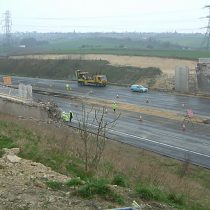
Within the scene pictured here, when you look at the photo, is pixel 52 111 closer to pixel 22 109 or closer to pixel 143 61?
pixel 22 109

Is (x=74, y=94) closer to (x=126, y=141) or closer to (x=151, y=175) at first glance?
(x=126, y=141)

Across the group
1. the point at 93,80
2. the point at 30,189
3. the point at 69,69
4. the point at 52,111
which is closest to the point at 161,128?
the point at 52,111

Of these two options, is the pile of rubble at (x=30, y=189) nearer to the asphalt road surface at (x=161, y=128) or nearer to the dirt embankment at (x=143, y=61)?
the asphalt road surface at (x=161, y=128)

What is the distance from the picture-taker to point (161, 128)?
41.4 m

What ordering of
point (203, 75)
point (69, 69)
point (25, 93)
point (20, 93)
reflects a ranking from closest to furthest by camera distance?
point (25, 93), point (20, 93), point (203, 75), point (69, 69)

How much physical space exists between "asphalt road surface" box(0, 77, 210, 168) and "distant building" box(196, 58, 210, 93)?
143 inches

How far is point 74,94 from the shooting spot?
6431cm

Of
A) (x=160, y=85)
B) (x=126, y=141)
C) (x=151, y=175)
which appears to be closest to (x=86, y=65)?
(x=160, y=85)

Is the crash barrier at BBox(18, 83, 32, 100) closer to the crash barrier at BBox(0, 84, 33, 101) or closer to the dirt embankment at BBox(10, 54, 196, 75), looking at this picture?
the crash barrier at BBox(0, 84, 33, 101)

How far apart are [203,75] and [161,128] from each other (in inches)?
912

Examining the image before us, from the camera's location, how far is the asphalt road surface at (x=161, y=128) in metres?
33.4

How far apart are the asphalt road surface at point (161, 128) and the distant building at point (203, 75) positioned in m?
3.64

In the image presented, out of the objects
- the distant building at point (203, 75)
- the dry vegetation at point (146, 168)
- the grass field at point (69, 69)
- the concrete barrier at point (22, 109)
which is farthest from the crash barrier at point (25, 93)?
the grass field at point (69, 69)

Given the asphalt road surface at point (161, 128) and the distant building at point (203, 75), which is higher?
the distant building at point (203, 75)
